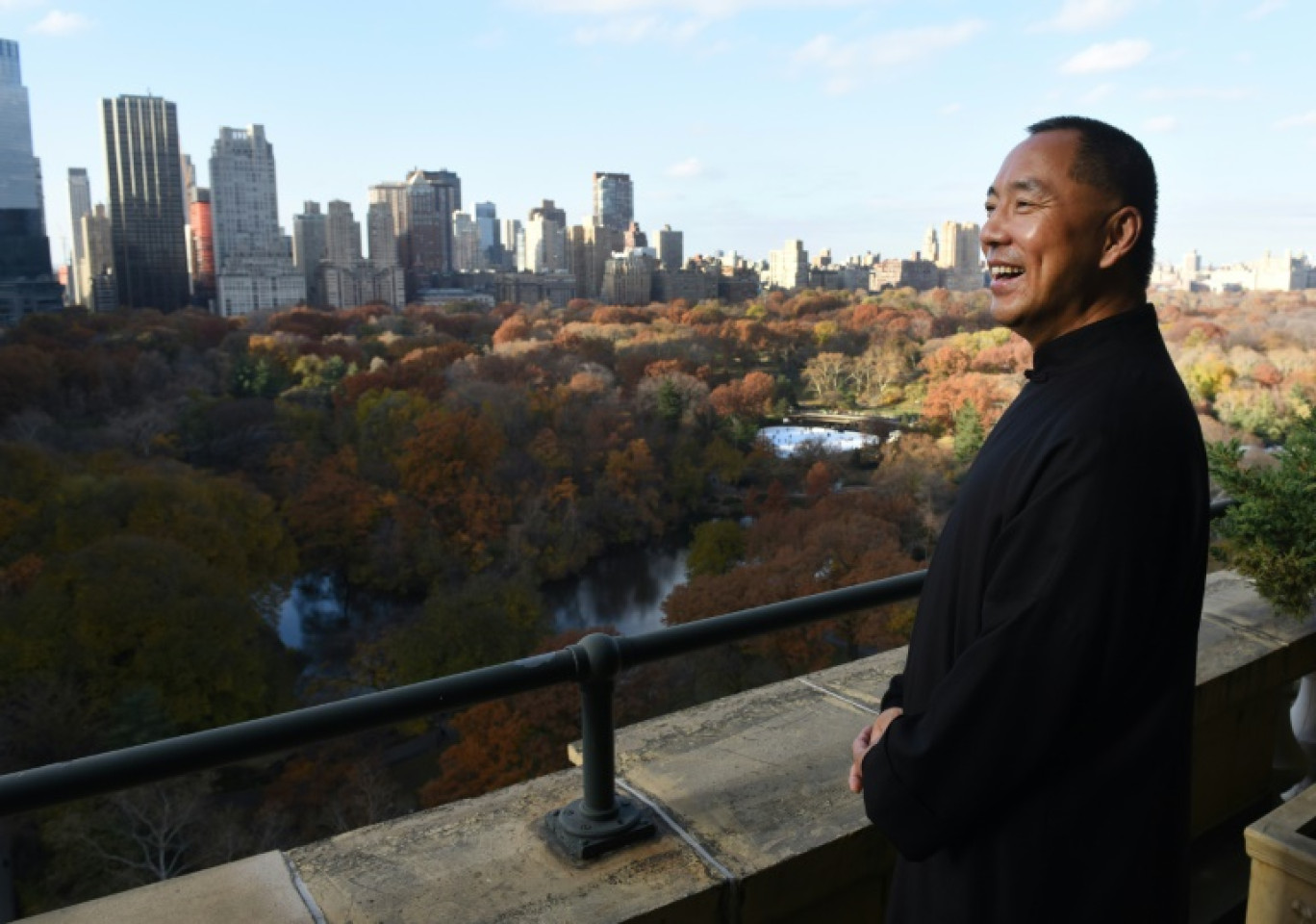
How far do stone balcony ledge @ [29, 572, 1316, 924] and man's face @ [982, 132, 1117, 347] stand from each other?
34.6 inches

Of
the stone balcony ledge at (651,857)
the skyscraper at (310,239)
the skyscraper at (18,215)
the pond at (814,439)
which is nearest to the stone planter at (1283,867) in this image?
the stone balcony ledge at (651,857)

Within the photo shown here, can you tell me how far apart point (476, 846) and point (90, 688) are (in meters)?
19.8

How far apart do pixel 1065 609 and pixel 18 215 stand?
59.6 meters

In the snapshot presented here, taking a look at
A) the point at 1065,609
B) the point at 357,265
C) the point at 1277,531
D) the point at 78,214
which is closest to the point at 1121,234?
the point at 1065,609

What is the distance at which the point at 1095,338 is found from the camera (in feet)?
3.45

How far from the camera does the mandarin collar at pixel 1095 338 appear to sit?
1046 millimetres

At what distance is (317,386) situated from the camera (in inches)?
1550

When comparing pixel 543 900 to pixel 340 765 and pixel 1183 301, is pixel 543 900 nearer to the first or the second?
pixel 340 765

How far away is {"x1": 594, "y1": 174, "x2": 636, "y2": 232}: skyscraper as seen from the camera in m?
94.6

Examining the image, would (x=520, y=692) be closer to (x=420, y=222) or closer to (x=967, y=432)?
(x=967, y=432)

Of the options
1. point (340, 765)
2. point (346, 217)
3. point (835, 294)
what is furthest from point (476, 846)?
point (346, 217)

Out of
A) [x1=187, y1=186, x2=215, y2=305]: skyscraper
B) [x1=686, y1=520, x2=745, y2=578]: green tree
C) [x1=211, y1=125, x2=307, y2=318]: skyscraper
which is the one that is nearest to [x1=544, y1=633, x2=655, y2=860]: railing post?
[x1=686, y1=520, x2=745, y2=578]: green tree

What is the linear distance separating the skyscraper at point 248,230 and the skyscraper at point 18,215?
15113 mm

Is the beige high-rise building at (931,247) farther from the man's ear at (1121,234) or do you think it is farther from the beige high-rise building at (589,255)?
the man's ear at (1121,234)
